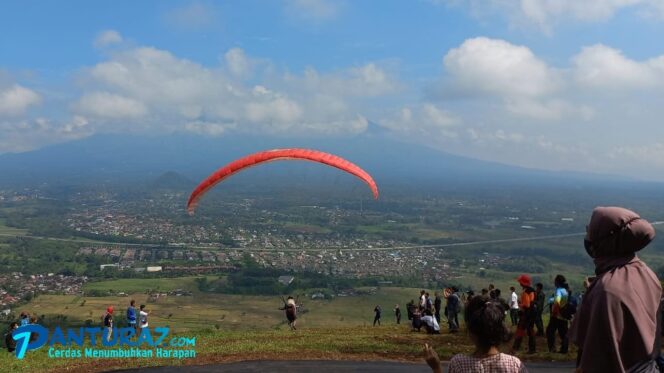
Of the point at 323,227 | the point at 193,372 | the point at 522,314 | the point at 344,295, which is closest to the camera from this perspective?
the point at 193,372

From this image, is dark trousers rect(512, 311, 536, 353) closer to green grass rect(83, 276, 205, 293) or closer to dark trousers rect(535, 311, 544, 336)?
dark trousers rect(535, 311, 544, 336)

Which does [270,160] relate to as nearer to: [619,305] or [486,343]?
[486,343]

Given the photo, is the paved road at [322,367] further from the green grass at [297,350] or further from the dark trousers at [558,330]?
the dark trousers at [558,330]

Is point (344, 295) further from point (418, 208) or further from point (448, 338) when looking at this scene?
point (418, 208)

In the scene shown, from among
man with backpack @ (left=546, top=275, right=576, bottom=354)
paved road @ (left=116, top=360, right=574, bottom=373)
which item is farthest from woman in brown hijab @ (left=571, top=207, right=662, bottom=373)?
man with backpack @ (left=546, top=275, right=576, bottom=354)

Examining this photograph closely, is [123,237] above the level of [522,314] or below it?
below

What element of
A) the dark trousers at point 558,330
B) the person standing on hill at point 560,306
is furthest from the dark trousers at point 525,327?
the person standing on hill at point 560,306

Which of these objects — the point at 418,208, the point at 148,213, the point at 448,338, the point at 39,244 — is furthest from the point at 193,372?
the point at 418,208
